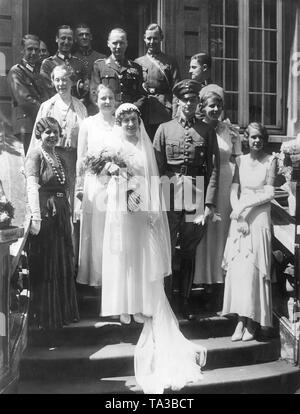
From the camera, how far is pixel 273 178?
3.84m

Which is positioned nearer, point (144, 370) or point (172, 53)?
point (144, 370)

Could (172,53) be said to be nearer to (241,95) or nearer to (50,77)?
(241,95)

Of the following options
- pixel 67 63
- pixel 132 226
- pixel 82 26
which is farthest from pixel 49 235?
pixel 82 26

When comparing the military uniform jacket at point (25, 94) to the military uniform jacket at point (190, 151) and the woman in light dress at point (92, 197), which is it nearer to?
the woman in light dress at point (92, 197)

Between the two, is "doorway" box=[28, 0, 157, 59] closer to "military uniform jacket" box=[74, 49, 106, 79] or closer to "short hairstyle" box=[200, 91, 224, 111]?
"military uniform jacket" box=[74, 49, 106, 79]

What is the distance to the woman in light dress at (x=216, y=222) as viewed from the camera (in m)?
3.94

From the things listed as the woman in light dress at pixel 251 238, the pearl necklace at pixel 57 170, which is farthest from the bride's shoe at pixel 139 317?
the pearl necklace at pixel 57 170

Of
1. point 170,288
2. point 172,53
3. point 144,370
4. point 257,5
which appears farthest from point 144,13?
point 144,370

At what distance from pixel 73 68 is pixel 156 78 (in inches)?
22.3

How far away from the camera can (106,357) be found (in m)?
3.40

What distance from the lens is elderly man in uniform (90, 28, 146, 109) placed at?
13.4 ft

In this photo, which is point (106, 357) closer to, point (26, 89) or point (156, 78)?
point (26, 89)

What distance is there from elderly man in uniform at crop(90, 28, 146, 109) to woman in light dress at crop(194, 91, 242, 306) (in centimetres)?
46

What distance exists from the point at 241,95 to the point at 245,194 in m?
1.06
